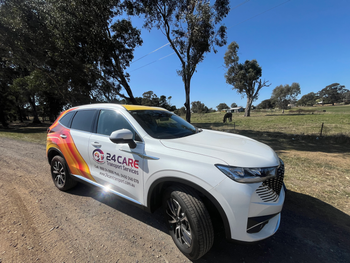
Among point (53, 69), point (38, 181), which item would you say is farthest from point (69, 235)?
point (53, 69)

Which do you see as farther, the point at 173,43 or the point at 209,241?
the point at 173,43

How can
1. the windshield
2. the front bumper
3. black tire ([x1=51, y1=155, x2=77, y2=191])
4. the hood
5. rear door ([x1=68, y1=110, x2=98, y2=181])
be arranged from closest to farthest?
1. the front bumper
2. the hood
3. the windshield
4. rear door ([x1=68, y1=110, x2=98, y2=181])
5. black tire ([x1=51, y1=155, x2=77, y2=191])

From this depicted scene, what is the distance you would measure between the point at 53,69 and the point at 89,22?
4888 mm

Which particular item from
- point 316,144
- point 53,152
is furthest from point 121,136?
point 316,144

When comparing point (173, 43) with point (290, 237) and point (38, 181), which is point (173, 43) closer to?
point (38, 181)

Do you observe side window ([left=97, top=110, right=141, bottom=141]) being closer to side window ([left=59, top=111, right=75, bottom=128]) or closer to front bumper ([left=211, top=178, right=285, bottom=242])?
side window ([left=59, top=111, right=75, bottom=128])

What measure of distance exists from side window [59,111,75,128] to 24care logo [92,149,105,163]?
3.80 feet

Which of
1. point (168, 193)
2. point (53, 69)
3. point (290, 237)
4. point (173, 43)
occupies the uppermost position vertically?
point (173, 43)

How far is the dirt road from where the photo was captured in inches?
73.1

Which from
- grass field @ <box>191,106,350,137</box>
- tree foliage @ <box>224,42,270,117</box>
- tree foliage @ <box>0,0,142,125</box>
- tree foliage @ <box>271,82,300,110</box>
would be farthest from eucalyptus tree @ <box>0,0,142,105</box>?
tree foliage @ <box>271,82,300,110</box>

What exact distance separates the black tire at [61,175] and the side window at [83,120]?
0.82 meters

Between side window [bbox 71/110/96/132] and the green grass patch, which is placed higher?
side window [bbox 71/110/96/132]

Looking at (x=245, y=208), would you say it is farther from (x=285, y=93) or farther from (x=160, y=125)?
(x=285, y=93)

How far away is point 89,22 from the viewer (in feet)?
35.6
